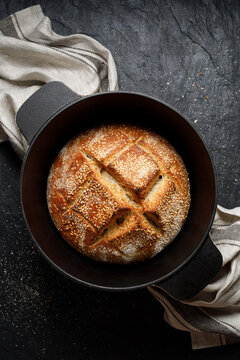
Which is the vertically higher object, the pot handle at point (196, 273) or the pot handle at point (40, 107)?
the pot handle at point (40, 107)

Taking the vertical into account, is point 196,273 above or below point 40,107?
below

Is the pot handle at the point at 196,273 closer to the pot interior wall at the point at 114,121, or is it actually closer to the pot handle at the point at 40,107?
the pot interior wall at the point at 114,121

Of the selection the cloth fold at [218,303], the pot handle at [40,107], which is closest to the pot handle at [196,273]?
the cloth fold at [218,303]

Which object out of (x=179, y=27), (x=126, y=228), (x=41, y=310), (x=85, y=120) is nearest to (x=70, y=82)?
(x=85, y=120)

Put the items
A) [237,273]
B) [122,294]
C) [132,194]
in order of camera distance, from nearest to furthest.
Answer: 1. [132,194]
2. [237,273]
3. [122,294]

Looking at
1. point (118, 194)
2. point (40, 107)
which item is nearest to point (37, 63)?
point (40, 107)

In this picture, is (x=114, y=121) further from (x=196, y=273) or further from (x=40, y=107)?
(x=196, y=273)

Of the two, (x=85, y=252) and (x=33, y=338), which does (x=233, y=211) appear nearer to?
(x=85, y=252)

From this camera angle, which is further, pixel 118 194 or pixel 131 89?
pixel 131 89
